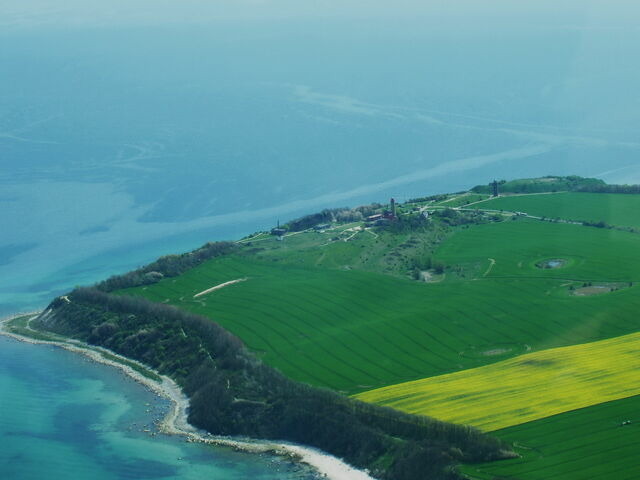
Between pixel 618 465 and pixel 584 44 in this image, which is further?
pixel 584 44

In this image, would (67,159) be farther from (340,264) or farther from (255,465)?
(255,465)

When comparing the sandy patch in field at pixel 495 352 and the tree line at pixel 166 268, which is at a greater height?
the tree line at pixel 166 268

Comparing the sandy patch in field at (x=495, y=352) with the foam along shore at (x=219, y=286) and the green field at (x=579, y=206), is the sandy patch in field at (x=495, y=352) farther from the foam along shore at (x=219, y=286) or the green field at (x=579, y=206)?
the green field at (x=579, y=206)

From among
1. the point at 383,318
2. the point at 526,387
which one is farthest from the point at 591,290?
the point at 526,387

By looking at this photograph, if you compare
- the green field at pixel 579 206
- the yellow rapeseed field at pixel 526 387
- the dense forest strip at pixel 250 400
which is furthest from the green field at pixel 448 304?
the dense forest strip at pixel 250 400

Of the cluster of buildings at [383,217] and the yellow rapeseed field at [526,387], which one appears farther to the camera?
the cluster of buildings at [383,217]

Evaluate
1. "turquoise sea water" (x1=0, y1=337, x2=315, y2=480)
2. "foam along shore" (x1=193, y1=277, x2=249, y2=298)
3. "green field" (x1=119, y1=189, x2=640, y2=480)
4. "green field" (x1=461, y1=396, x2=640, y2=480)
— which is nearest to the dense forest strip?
"green field" (x1=461, y1=396, x2=640, y2=480)

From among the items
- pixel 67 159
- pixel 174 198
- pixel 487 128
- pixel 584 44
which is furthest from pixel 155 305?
pixel 584 44
